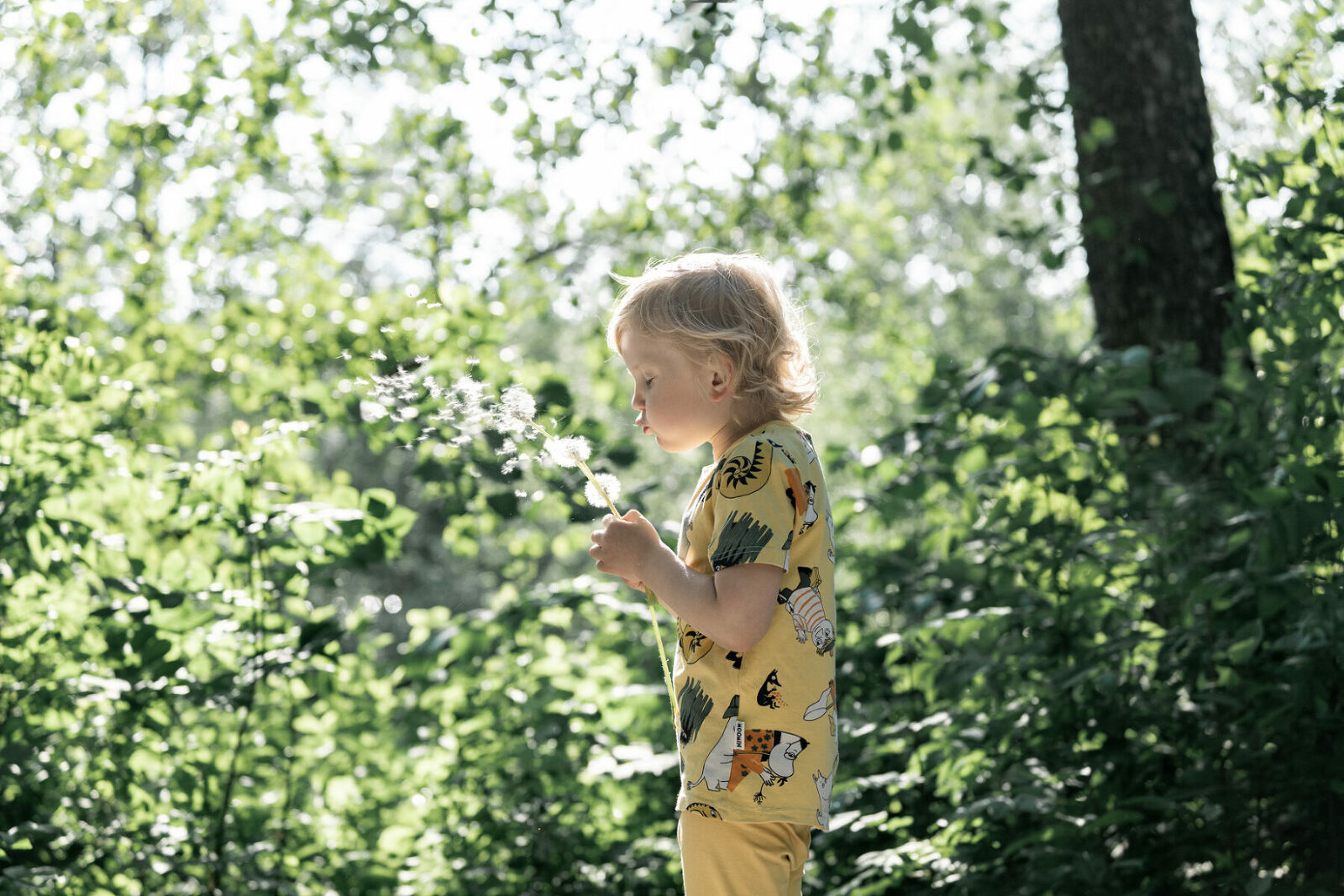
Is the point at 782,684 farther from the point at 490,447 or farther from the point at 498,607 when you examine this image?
the point at 498,607

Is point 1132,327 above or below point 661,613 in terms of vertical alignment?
above

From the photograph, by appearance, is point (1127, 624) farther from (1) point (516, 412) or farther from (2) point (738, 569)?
(1) point (516, 412)

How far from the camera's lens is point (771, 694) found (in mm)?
1556

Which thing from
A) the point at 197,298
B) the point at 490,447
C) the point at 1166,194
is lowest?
the point at 490,447

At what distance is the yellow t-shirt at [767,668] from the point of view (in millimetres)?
1526

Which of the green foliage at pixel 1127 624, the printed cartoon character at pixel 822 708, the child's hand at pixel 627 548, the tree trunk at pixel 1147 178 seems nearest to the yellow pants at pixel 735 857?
the printed cartoon character at pixel 822 708

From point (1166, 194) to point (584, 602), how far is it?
2.38 metres

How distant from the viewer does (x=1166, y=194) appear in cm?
372

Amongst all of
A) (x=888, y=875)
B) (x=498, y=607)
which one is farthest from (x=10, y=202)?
(x=888, y=875)

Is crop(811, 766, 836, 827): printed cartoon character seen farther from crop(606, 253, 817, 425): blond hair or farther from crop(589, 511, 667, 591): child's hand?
crop(606, 253, 817, 425): blond hair

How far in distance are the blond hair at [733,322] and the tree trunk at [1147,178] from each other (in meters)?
2.45

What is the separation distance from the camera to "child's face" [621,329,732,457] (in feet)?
5.46

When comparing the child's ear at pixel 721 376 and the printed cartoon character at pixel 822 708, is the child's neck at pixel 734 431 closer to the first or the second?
the child's ear at pixel 721 376

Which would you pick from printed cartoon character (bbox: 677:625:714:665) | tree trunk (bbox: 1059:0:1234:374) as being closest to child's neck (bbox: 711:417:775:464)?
printed cartoon character (bbox: 677:625:714:665)
